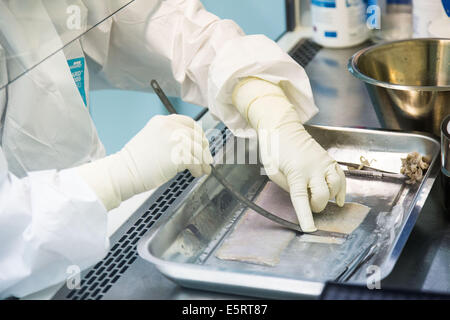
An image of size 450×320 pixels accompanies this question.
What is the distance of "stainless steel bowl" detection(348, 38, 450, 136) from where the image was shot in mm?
1302

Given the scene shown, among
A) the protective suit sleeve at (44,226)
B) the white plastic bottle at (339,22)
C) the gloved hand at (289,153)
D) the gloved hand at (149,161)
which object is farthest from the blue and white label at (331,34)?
the protective suit sleeve at (44,226)

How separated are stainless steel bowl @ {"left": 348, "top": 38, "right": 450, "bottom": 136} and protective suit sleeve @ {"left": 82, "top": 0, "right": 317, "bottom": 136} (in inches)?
6.1

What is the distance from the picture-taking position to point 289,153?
3.92ft

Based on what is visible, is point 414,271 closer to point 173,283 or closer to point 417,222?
point 417,222

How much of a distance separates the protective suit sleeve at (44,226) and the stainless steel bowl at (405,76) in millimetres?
679

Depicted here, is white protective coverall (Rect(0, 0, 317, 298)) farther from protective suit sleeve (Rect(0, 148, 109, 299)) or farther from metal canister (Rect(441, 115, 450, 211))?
metal canister (Rect(441, 115, 450, 211))

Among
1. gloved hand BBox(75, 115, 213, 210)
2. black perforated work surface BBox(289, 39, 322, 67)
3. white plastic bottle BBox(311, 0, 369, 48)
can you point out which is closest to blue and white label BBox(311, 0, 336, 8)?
white plastic bottle BBox(311, 0, 369, 48)

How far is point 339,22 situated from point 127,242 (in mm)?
1053

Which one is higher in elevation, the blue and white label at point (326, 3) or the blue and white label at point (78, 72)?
the blue and white label at point (78, 72)

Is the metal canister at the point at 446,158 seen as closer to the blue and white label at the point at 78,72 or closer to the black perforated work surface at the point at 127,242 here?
the black perforated work surface at the point at 127,242

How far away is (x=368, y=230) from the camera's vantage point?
116 cm

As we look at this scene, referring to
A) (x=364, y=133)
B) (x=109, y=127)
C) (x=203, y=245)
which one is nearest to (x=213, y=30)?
(x=364, y=133)

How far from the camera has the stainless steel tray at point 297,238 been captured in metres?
0.96
